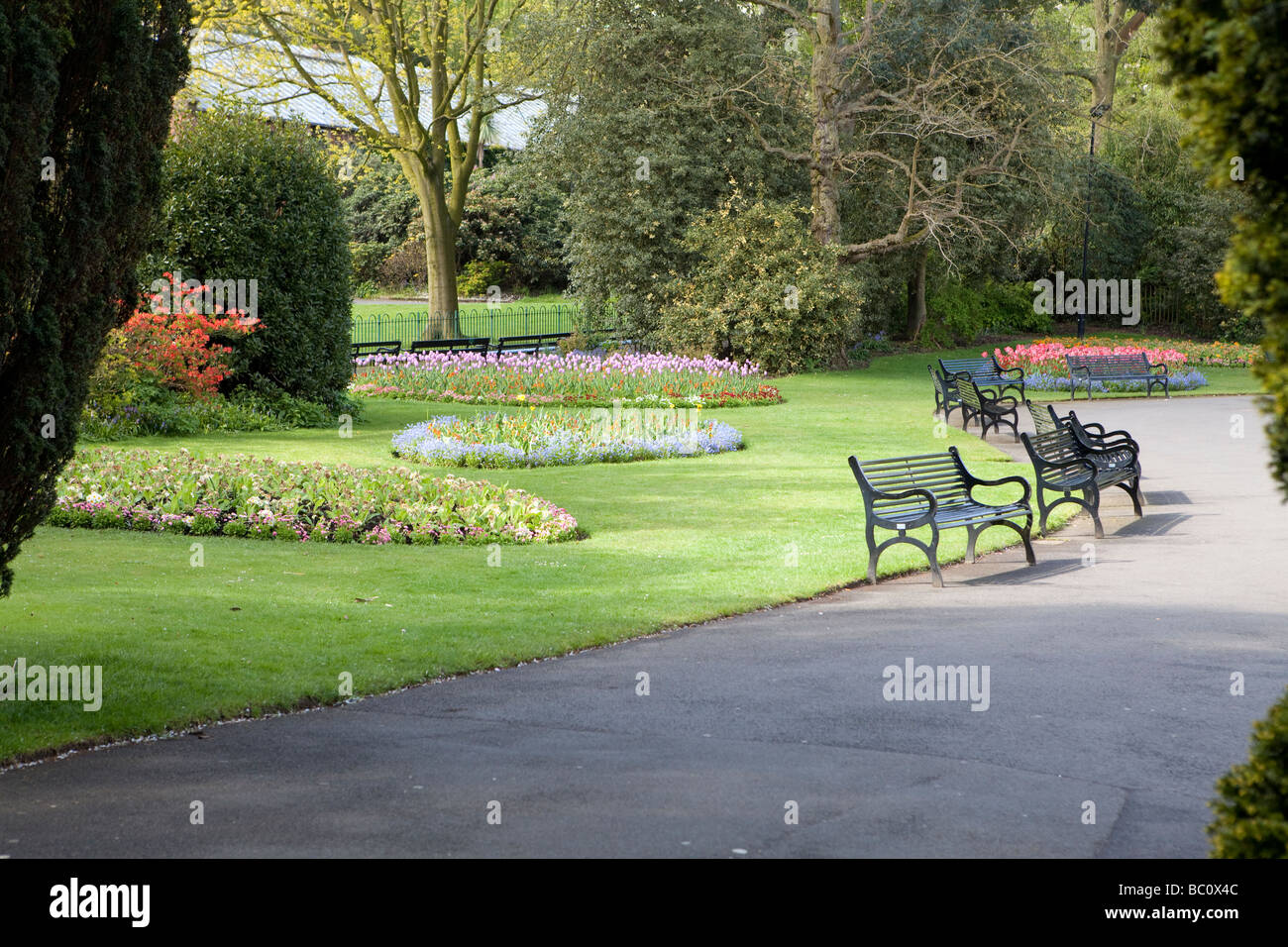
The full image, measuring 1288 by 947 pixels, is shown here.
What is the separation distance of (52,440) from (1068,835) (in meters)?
4.88

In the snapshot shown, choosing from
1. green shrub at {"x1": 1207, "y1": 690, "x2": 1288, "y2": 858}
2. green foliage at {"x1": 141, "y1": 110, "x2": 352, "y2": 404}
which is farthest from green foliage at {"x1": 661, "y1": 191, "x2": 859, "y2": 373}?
green shrub at {"x1": 1207, "y1": 690, "x2": 1288, "y2": 858}

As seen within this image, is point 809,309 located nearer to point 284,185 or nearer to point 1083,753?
point 284,185

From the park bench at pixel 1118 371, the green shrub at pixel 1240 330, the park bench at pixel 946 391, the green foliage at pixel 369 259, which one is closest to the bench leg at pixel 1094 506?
the park bench at pixel 946 391

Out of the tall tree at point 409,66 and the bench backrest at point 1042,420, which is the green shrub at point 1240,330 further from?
the bench backrest at point 1042,420

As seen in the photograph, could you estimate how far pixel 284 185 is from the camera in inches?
792

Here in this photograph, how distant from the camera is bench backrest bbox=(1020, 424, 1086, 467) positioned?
12430 millimetres

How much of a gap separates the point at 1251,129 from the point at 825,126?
100 ft

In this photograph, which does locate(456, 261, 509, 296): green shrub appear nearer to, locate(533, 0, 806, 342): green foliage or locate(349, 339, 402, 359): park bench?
locate(533, 0, 806, 342): green foliage

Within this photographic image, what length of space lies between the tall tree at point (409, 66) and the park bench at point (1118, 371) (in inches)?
631

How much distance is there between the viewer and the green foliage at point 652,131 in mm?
32625

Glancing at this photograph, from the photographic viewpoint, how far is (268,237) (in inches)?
785
